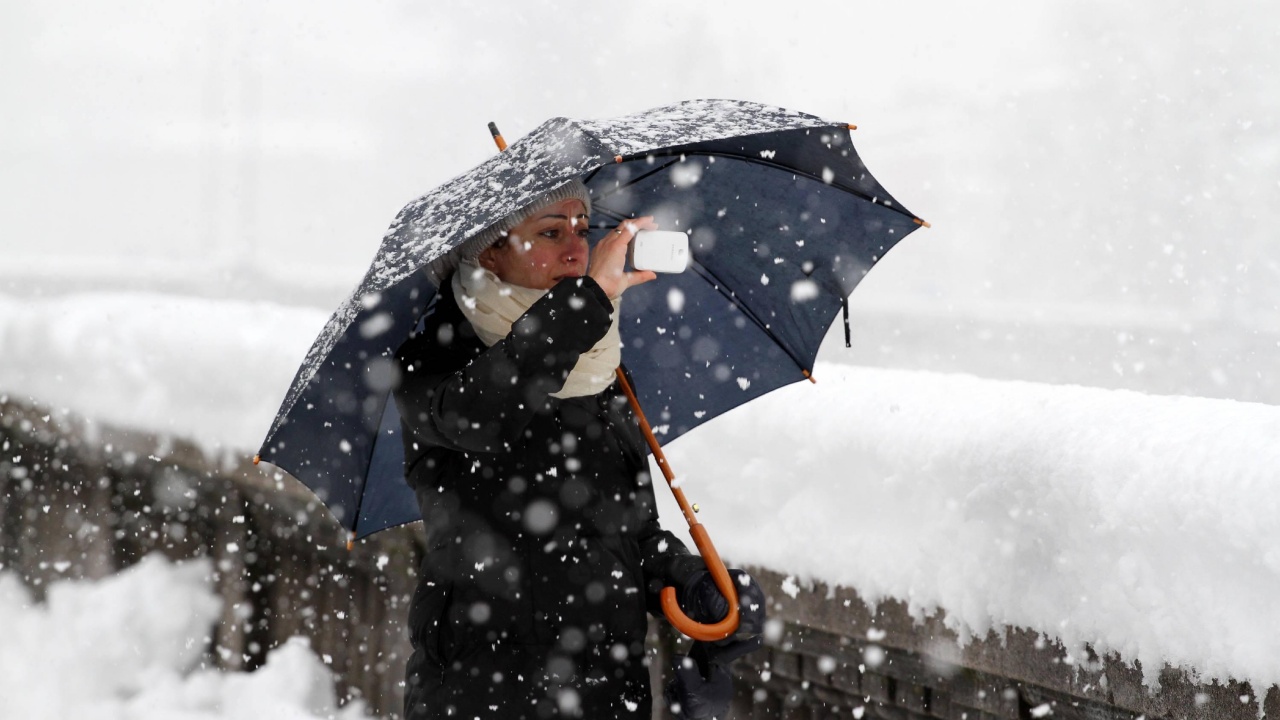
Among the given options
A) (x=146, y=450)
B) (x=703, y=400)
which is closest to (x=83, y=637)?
(x=146, y=450)

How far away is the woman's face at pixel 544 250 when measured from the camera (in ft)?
6.76

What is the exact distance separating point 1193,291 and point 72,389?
9.82m

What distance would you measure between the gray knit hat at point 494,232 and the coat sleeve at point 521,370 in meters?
0.15

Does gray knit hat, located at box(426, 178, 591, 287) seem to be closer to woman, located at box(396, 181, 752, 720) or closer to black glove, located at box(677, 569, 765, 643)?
woman, located at box(396, 181, 752, 720)

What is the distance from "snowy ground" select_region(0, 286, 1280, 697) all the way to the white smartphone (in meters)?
0.78

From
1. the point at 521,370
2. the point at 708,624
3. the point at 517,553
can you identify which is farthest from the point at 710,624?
the point at 521,370

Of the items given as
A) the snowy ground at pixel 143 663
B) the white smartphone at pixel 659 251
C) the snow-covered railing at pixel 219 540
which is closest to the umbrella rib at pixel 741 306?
the white smartphone at pixel 659 251

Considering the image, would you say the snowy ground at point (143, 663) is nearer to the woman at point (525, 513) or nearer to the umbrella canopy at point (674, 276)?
the umbrella canopy at point (674, 276)

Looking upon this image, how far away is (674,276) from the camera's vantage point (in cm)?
268

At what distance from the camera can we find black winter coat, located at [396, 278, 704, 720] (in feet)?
6.52

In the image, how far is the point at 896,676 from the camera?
2.51 m

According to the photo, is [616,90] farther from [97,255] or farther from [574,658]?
[574,658]

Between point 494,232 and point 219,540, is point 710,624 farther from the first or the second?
point 219,540

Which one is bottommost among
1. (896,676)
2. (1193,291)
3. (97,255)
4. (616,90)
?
(896,676)
